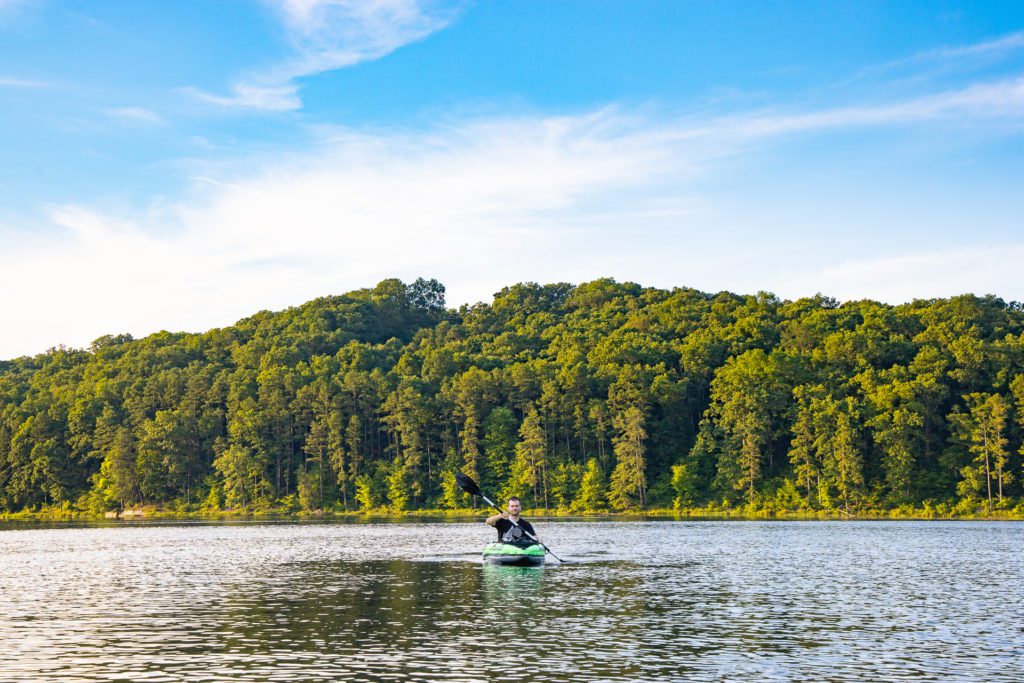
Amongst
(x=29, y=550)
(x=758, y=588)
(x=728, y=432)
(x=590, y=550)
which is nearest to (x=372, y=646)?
(x=758, y=588)

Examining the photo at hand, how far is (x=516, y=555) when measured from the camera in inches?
2138

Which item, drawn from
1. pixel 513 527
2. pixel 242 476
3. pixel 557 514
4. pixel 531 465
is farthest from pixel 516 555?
pixel 242 476

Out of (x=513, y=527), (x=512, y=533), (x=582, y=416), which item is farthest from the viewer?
(x=582, y=416)

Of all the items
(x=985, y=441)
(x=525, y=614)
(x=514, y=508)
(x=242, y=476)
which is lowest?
(x=525, y=614)

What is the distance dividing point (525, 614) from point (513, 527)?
20.1m

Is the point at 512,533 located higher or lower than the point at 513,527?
lower

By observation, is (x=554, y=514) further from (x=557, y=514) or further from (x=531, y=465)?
(x=531, y=465)

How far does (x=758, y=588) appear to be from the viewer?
42438 mm

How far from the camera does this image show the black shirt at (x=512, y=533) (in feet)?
181

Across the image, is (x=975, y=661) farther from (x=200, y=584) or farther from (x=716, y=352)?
(x=716, y=352)

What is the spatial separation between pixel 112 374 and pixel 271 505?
5441 centimetres

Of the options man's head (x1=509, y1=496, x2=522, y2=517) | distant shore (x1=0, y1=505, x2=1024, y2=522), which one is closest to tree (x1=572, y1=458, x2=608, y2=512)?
distant shore (x1=0, y1=505, x2=1024, y2=522)

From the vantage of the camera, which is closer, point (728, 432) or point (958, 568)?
point (958, 568)

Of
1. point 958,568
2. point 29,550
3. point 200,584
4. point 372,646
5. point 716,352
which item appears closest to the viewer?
point 372,646
